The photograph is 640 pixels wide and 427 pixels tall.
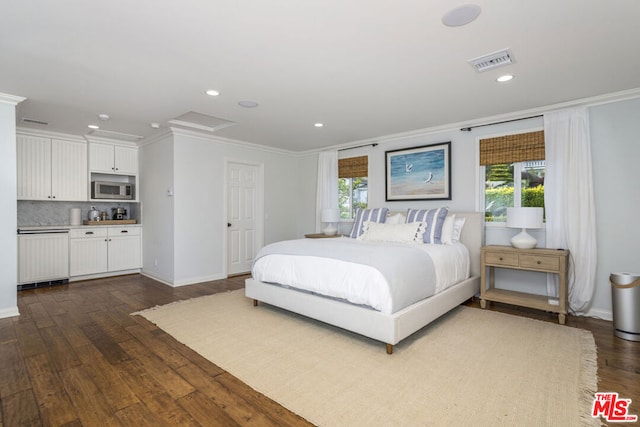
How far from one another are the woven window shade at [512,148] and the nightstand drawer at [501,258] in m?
1.22

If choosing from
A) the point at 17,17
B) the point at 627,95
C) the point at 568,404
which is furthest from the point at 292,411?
the point at 627,95

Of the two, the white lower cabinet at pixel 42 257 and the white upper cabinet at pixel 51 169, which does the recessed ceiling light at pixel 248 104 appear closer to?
the white upper cabinet at pixel 51 169

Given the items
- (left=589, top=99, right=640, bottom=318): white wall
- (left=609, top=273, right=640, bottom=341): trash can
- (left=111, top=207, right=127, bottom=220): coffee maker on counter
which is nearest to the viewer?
(left=609, top=273, right=640, bottom=341): trash can

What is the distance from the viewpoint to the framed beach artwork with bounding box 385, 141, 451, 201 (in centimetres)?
468

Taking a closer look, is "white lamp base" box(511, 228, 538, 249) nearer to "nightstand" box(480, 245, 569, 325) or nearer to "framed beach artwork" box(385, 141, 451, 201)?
"nightstand" box(480, 245, 569, 325)

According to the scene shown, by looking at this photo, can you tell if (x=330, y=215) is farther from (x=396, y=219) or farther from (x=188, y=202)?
(x=188, y=202)

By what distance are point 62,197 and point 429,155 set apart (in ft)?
19.4

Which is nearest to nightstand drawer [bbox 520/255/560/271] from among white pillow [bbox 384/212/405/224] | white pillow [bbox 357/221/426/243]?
white pillow [bbox 357/221/426/243]

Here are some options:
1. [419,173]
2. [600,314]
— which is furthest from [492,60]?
[600,314]

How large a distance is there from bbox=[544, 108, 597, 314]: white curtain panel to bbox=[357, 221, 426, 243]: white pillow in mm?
Answer: 1455

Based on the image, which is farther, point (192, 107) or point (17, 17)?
point (192, 107)

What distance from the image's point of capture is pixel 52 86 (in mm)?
3182

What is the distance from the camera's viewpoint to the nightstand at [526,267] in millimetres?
3346

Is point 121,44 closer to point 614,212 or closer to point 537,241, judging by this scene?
point 537,241
